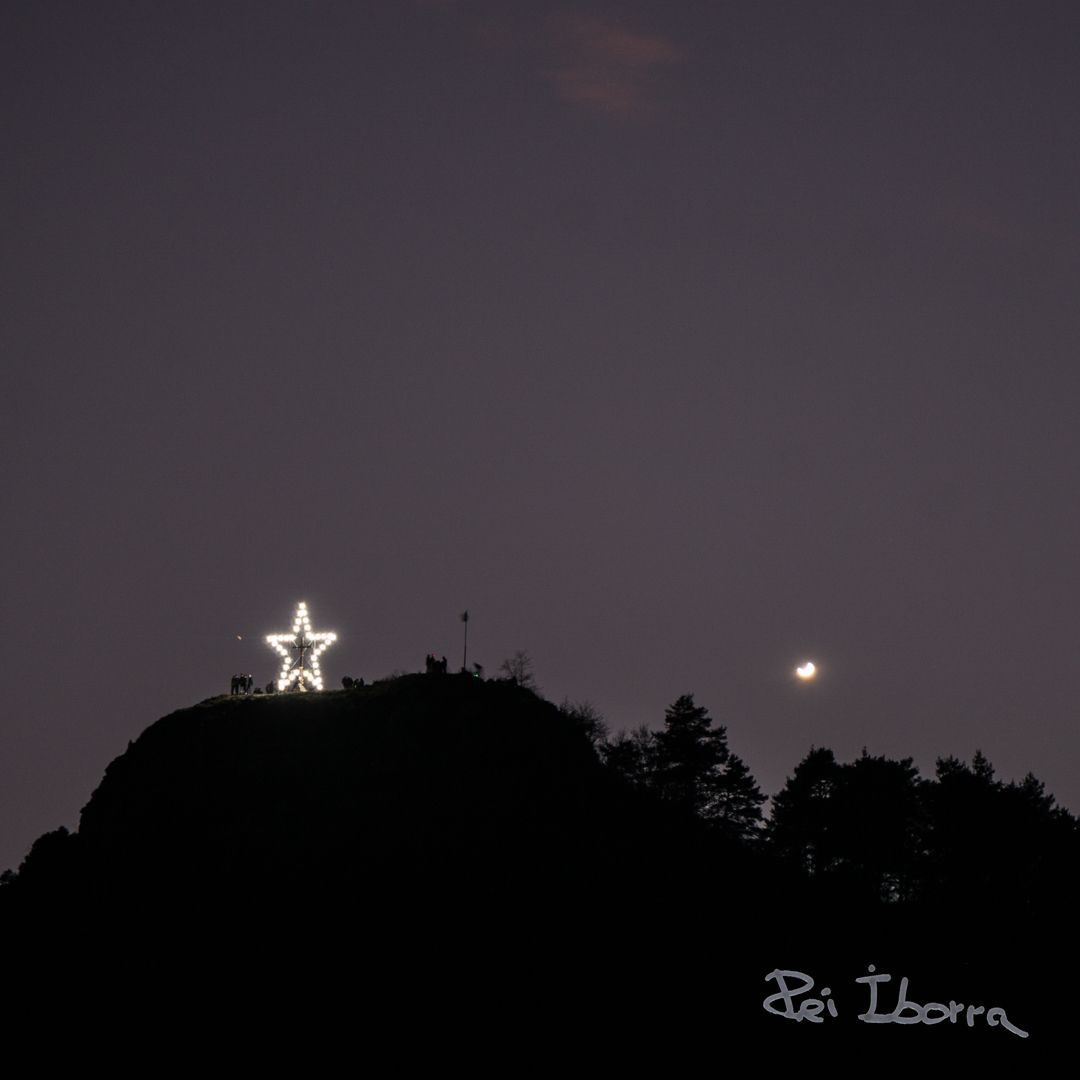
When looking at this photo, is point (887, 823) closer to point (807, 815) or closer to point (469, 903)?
point (807, 815)

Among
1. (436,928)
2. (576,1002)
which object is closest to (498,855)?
(436,928)

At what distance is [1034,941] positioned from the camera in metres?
72.1

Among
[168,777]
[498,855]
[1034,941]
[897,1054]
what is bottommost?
[897,1054]

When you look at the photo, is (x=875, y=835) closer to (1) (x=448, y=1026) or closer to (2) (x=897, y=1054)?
(2) (x=897, y=1054)

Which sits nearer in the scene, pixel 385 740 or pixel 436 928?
pixel 436 928

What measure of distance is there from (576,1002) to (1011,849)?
37123mm

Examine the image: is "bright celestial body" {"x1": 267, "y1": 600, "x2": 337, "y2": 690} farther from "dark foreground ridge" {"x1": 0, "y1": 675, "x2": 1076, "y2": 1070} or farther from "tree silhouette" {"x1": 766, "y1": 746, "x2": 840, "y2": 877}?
"tree silhouette" {"x1": 766, "y1": 746, "x2": 840, "y2": 877}

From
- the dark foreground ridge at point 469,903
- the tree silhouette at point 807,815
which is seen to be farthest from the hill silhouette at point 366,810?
the tree silhouette at point 807,815

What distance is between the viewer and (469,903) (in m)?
66.4
